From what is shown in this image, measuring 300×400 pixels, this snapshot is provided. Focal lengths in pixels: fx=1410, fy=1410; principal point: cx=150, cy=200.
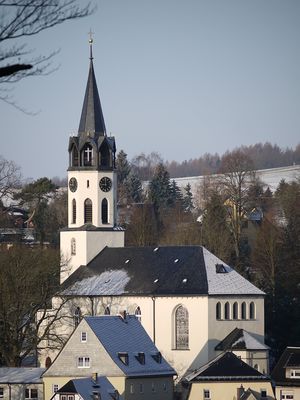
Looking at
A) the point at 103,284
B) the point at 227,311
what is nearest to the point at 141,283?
the point at 103,284

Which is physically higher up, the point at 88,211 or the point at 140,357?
the point at 88,211

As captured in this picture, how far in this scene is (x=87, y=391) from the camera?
5516cm

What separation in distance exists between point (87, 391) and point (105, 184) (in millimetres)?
24380

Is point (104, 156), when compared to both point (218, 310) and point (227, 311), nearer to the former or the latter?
point (218, 310)

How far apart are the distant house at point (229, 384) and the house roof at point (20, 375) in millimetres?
6777

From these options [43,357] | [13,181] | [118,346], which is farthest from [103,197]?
→ [13,181]

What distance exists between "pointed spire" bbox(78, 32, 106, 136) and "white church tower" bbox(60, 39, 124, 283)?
8 centimetres

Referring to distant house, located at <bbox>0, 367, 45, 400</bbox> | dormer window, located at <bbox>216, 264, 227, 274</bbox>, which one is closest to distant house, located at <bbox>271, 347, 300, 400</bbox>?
dormer window, located at <bbox>216, 264, 227, 274</bbox>

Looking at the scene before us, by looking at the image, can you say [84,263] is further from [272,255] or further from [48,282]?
[272,255]

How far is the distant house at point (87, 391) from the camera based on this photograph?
54688 mm

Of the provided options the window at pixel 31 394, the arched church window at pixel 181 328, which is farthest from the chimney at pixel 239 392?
the arched church window at pixel 181 328

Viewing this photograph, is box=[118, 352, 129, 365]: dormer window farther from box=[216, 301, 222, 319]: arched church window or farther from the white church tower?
the white church tower

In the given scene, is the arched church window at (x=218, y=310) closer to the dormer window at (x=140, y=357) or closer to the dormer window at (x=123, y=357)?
the dormer window at (x=140, y=357)

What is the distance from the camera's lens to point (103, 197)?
77875 mm
